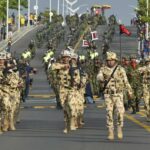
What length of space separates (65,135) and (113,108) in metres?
1.62

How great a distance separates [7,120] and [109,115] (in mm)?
3382

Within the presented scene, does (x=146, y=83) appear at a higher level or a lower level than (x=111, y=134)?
higher

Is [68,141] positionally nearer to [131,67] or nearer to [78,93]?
[78,93]

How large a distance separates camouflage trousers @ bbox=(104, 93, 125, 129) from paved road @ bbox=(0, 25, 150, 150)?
394 millimetres

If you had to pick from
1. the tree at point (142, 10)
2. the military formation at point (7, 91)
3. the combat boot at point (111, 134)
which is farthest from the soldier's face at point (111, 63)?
the tree at point (142, 10)

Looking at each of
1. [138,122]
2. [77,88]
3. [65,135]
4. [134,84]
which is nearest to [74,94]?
[77,88]

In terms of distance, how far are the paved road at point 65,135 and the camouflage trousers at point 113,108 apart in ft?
1.29

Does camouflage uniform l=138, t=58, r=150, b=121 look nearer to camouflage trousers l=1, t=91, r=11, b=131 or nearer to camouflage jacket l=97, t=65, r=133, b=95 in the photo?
camouflage trousers l=1, t=91, r=11, b=131

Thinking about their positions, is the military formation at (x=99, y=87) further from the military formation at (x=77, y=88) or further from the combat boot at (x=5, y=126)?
the combat boot at (x=5, y=126)

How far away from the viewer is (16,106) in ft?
73.5

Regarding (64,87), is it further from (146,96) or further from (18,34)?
(18,34)

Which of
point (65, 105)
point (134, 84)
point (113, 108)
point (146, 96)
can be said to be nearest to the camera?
point (113, 108)

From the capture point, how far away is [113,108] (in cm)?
1922

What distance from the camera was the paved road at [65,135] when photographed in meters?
17.9
